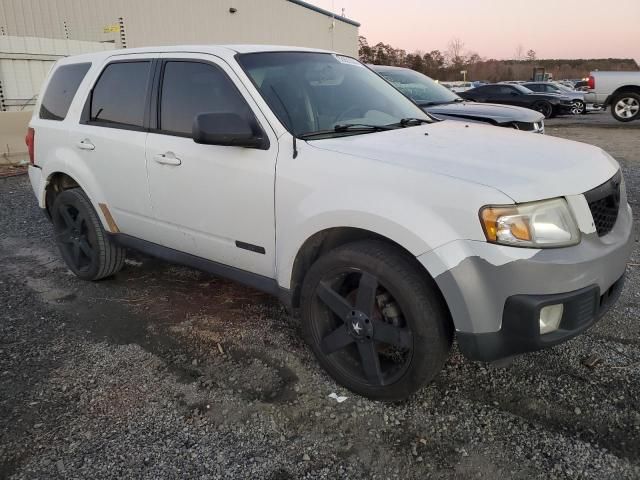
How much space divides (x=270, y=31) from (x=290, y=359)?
1041 inches

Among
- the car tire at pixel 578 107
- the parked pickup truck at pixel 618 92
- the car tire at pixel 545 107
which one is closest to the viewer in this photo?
the parked pickup truck at pixel 618 92

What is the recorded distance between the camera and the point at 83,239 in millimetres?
4469

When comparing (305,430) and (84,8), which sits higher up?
(84,8)

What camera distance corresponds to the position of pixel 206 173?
3.21 metres

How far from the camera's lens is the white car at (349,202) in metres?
2.28

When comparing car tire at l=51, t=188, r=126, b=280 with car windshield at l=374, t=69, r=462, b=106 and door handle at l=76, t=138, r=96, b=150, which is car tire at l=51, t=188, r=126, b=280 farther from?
car windshield at l=374, t=69, r=462, b=106

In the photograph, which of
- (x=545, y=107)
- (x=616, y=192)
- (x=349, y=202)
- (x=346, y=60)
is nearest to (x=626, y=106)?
(x=545, y=107)

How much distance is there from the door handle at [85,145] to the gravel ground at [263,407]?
122cm

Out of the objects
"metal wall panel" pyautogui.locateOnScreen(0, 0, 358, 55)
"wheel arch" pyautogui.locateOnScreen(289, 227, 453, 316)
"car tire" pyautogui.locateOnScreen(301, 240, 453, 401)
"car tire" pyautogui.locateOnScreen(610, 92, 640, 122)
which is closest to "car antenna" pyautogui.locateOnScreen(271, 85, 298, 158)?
"wheel arch" pyautogui.locateOnScreen(289, 227, 453, 316)

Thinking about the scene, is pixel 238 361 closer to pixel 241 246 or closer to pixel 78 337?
pixel 241 246

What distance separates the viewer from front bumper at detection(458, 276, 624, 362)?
7.35 ft

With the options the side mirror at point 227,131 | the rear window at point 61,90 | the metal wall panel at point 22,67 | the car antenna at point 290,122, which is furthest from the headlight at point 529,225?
the metal wall panel at point 22,67

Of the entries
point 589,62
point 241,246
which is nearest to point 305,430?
point 241,246

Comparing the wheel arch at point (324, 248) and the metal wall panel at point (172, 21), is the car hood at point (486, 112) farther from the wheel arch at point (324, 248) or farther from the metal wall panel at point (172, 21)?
the metal wall panel at point (172, 21)
